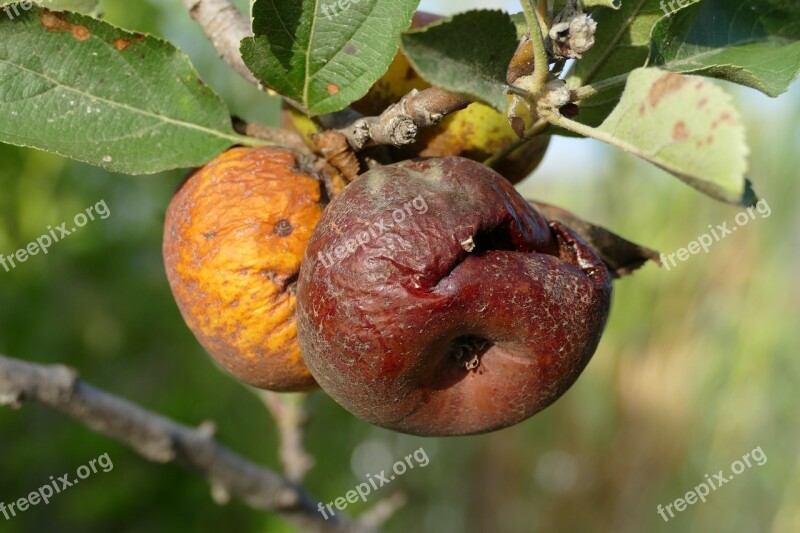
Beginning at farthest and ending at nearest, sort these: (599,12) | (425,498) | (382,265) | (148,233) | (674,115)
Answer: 1. (425,498)
2. (148,233)
3. (599,12)
4. (382,265)
5. (674,115)

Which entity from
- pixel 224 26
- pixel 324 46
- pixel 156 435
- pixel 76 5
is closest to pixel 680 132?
pixel 324 46

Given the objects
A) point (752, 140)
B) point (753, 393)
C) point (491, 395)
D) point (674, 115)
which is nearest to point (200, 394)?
point (753, 393)

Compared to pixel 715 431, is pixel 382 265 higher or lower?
higher

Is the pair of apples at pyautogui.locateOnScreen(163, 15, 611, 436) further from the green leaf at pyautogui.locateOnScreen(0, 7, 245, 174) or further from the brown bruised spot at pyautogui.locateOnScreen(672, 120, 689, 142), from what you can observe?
the brown bruised spot at pyautogui.locateOnScreen(672, 120, 689, 142)

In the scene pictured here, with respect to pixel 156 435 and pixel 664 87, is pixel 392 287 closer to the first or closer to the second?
pixel 664 87

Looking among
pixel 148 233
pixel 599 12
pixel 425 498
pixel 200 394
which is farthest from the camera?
pixel 425 498

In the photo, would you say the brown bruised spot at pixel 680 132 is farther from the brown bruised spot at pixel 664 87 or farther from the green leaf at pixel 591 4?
the green leaf at pixel 591 4

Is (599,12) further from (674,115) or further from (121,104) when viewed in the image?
(121,104)
